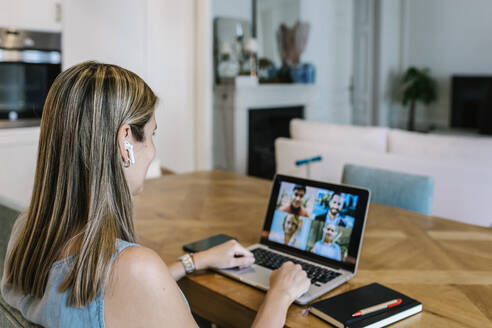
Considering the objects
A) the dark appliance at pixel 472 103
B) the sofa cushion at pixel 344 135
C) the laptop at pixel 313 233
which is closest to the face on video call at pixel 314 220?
the laptop at pixel 313 233

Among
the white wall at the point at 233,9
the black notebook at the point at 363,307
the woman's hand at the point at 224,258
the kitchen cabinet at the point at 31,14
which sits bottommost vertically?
the black notebook at the point at 363,307

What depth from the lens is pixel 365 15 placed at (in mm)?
7664

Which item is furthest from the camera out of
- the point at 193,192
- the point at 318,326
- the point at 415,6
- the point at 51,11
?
the point at 415,6

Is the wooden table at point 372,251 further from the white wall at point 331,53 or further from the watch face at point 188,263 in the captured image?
the white wall at point 331,53

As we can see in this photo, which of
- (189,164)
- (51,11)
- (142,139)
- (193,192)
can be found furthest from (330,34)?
(142,139)

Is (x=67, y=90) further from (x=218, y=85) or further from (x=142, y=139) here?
(x=218, y=85)

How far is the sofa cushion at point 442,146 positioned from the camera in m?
2.70

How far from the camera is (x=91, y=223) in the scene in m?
0.90

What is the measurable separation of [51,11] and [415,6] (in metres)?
5.69

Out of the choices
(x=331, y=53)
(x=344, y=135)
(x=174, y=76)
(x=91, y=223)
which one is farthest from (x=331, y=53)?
(x=91, y=223)

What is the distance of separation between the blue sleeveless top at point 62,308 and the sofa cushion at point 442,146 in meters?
2.30

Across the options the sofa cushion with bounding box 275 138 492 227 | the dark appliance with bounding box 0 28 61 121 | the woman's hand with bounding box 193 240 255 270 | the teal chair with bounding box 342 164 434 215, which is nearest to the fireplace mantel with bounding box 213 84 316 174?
the dark appliance with bounding box 0 28 61 121

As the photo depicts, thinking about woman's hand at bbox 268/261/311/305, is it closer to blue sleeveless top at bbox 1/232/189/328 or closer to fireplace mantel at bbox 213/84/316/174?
blue sleeveless top at bbox 1/232/189/328

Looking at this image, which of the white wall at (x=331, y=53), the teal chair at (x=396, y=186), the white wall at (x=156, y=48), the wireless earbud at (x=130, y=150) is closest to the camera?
the wireless earbud at (x=130, y=150)
